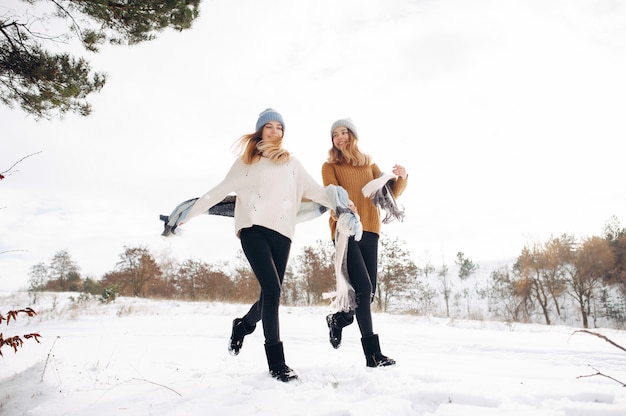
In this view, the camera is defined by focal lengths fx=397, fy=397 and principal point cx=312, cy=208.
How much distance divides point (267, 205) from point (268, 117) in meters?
0.78

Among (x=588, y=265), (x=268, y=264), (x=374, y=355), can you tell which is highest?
(x=588, y=265)

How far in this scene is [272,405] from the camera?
2.05 meters

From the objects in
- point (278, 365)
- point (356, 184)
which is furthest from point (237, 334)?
point (356, 184)

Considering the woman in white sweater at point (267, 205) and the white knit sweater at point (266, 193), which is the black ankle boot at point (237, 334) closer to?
the woman in white sweater at point (267, 205)

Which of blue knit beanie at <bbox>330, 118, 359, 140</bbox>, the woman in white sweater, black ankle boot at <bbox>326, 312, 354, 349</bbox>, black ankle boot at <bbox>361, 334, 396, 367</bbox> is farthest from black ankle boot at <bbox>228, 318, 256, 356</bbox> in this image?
blue knit beanie at <bbox>330, 118, 359, 140</bbox>

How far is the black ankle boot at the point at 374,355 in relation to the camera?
2.90 m

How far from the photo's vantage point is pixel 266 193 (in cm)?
309

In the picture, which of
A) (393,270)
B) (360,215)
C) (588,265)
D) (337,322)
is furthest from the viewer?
(588,265)

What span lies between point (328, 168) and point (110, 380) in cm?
238

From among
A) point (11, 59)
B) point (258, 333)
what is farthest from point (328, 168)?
point (11, 59)

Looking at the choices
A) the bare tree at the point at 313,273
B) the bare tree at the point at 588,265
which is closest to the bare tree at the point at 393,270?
the bare tree at the point at 313,273

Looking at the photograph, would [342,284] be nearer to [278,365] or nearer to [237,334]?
[278,365]

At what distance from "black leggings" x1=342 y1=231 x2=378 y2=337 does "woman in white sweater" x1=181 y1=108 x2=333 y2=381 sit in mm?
458

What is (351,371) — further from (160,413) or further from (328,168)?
(328,168)
